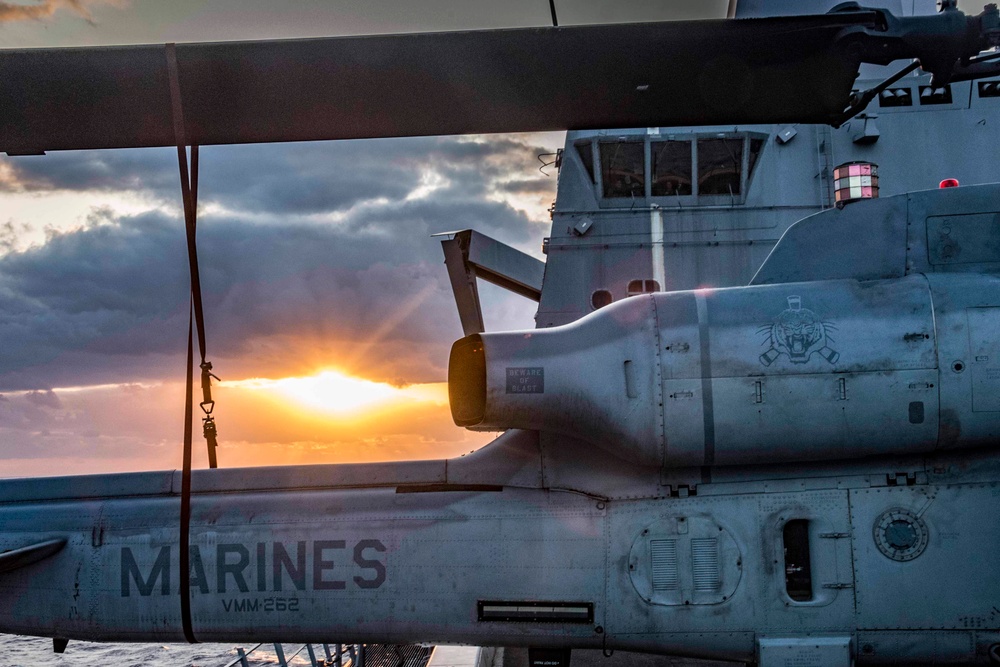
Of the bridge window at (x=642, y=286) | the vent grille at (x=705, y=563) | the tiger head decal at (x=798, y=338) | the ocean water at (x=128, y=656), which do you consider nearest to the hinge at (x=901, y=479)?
the tiger head decal at (x=798, y=338)

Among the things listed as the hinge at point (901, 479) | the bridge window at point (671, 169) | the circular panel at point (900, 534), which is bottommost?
the circular panel at point (900, 534)

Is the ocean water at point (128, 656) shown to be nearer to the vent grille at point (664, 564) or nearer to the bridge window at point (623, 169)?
the bridge window at point (623, 169)

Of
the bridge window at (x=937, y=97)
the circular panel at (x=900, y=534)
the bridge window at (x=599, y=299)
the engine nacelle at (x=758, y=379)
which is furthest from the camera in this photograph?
the bridge window at (x=599, y=299)

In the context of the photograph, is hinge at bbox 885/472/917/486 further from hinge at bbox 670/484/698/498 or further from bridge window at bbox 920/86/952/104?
bridge window at bbox 920/86/952/104

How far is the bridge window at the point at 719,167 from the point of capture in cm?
1427

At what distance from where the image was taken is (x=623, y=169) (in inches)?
568

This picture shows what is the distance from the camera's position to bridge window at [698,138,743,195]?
14266 mm

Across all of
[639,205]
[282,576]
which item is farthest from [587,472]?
[639,205]

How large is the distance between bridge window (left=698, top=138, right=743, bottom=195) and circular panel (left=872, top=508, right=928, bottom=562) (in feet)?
29.5

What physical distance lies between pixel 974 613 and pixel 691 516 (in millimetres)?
2139

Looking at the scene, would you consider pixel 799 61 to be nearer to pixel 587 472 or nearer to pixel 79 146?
pixel 587 472

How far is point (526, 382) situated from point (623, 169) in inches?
355

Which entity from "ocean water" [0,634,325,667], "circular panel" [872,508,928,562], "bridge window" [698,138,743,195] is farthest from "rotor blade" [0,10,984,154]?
"ocean water" [0,634,325,667]

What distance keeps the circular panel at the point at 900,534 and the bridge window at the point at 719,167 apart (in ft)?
29.5
